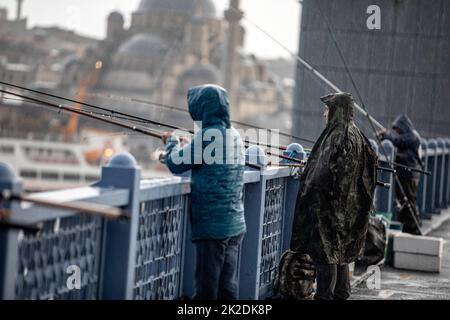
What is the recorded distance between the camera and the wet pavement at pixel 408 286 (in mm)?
8773

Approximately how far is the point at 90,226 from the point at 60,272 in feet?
1.21

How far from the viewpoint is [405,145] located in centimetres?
1277

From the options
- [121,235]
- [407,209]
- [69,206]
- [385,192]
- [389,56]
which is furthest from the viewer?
[389,56]

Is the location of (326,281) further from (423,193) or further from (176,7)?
(176,7)

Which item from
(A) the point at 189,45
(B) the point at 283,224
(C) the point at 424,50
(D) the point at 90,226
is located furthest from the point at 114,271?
(A) the point at 189,45

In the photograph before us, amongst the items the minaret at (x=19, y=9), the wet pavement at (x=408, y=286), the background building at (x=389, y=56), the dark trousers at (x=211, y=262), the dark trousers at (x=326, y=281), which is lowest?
the wet pavement at (x=408, y=286)

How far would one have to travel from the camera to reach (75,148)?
11406cm

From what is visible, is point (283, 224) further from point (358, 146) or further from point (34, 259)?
point (34, 259)

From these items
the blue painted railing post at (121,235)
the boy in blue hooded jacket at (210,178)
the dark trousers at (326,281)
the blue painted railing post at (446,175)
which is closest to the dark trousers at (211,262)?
the boy in blue hooded jacket at (210,178)

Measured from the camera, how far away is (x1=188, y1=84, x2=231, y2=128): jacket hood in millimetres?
5867

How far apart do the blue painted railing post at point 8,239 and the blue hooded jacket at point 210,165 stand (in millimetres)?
1530

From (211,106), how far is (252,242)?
191cm

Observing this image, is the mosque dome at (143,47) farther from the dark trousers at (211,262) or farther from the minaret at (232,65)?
the dark trousers at (211,262)

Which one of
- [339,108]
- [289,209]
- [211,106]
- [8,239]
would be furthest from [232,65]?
[8,239]
